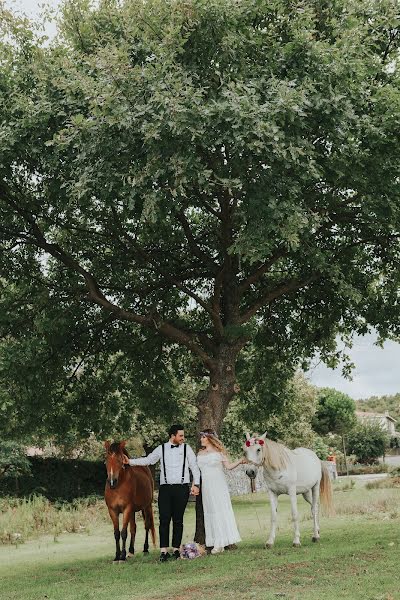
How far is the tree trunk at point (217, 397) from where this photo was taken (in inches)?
640

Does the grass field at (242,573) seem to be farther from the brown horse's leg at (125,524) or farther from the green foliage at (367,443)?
the green foliage at (367,443)

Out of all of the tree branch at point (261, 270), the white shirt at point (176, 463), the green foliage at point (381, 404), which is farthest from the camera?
the green foliage at point (381, 404)

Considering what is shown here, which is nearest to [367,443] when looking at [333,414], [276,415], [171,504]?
[333,414]

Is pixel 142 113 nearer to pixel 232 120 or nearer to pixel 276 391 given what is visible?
pixel 232 120

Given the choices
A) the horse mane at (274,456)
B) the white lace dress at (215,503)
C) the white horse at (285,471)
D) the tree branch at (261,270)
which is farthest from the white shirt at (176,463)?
the tree branch at (261,270)

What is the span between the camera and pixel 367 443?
3430 inches

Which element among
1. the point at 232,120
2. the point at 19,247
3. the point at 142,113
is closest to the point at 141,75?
the point at 142,113

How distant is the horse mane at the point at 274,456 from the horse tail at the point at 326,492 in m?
1.63

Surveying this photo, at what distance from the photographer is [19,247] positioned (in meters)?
18.8

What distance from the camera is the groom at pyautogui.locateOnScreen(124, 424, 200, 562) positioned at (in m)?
14.2

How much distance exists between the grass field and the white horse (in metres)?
0.70

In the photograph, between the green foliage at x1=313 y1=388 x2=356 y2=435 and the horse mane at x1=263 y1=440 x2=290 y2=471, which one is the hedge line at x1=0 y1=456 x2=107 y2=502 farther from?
the green foliage at x1=313 y1=388 x2=356 y2=435

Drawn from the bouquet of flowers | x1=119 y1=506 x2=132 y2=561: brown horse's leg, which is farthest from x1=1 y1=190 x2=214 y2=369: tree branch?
the bouquet of flowers

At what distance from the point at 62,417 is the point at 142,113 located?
34.5ft
